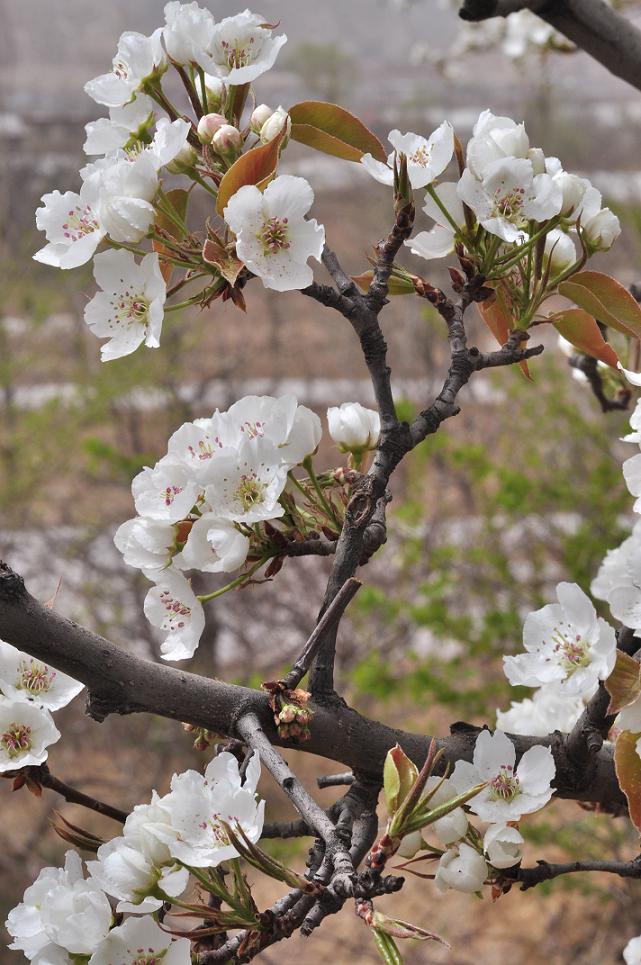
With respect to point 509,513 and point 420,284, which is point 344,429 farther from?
point 509,513

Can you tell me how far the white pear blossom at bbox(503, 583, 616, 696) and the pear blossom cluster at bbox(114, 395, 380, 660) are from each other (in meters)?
0.19

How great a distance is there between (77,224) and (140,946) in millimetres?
492

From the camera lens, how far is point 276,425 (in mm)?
690

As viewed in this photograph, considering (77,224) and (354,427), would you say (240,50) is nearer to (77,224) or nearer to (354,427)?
(77,224)

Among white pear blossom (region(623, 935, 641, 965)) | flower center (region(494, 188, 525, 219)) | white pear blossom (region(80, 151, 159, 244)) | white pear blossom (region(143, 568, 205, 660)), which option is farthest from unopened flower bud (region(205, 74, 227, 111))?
white pear blossom (region(623, 935, 641, 965))

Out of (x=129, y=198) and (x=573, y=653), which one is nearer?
(x=129, y=198)

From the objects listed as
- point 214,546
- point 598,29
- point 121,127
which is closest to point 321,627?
point 214,546

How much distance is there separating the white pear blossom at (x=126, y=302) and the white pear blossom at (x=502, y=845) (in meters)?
0.42

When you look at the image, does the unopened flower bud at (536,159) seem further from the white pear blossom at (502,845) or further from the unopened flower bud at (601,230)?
the white pear blossom at (502,845)

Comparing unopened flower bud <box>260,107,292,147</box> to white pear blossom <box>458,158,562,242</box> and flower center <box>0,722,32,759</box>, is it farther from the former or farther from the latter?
flower center <box>0,722,32,759</box>

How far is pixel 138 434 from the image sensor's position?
14.8ft

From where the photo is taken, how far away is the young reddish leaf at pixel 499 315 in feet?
2.66

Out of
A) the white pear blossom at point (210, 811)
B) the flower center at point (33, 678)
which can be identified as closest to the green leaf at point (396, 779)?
the white pear blossom at point (210, 811)

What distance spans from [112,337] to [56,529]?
3.59 metres
